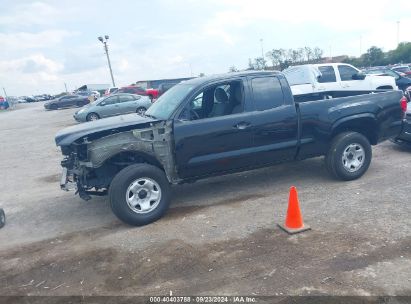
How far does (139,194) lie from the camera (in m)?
4.99

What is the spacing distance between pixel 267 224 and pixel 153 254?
148cm

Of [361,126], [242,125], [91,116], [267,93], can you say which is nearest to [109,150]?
[242,125]

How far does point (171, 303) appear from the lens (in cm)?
329

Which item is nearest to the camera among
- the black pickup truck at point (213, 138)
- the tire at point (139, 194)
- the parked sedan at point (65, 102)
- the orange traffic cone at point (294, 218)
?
the orange traffic cone at point (294, 218)

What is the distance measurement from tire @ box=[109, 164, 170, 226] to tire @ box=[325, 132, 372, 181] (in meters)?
2.72

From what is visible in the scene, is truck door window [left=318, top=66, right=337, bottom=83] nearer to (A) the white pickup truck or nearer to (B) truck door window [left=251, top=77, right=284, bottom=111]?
(A) the white pickup truck

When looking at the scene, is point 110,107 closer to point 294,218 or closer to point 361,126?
point 361,126

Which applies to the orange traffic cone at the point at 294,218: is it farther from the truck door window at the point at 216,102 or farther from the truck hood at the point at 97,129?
the truck hood at the point at 97,129

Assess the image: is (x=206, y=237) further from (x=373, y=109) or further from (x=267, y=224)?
(x=373, y=109)

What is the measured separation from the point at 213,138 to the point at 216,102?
0.90 m

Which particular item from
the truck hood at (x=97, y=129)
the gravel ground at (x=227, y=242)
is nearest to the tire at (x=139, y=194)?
the gravel ground at (x=227, y=242)

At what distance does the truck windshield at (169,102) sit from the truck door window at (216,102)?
18 cm

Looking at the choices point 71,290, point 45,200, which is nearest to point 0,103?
point 45,200

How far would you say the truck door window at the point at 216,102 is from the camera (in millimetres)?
5387
